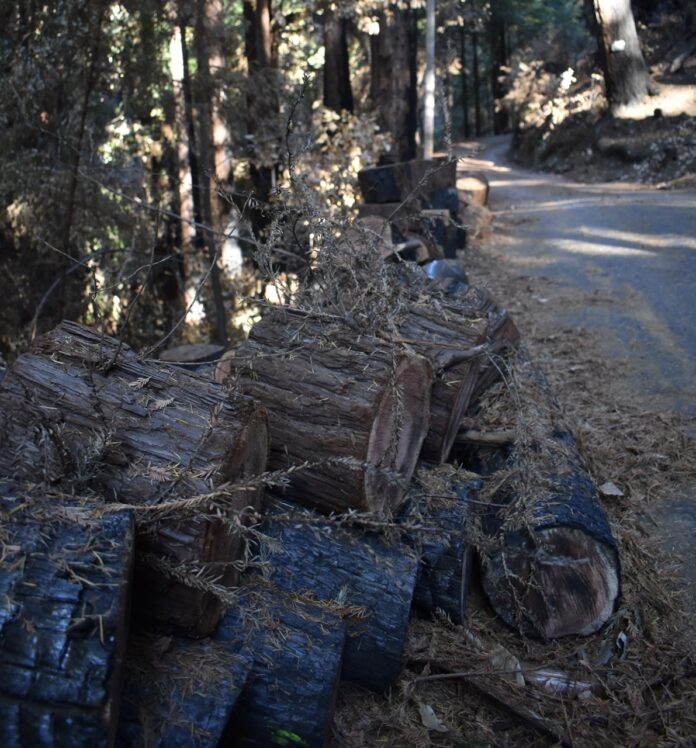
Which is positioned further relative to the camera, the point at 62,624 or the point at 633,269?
the point at 633,269

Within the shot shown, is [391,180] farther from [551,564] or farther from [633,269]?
[551,564]

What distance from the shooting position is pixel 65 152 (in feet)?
33.7

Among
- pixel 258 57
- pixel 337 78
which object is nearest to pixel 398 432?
pixel 258 57

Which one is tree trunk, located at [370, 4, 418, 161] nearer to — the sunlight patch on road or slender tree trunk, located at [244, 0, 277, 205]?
slender tree trunk, located at [244, 0, 277, 205]

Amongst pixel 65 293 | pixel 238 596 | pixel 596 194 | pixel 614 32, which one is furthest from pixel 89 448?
pixel 614 32

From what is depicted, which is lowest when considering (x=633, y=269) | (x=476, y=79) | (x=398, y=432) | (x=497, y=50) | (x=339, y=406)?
(x=398, y=432)

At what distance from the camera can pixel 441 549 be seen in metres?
3.75

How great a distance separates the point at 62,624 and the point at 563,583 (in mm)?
2311

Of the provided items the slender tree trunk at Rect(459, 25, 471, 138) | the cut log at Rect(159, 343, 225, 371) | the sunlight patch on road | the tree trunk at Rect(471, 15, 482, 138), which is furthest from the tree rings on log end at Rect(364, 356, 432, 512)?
the tree trunk at Rect(471, 15, 482, 138)

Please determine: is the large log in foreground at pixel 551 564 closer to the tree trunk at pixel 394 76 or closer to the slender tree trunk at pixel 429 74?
the tree trunk at pixel 394 76

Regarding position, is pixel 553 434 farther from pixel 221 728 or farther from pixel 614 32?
pixel 614 32

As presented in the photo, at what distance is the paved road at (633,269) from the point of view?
21.0 feet

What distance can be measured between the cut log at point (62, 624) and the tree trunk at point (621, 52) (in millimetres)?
20542

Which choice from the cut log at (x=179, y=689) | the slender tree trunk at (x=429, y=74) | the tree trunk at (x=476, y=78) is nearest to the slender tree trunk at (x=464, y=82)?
the tree trunk at (x=476, y=78)
